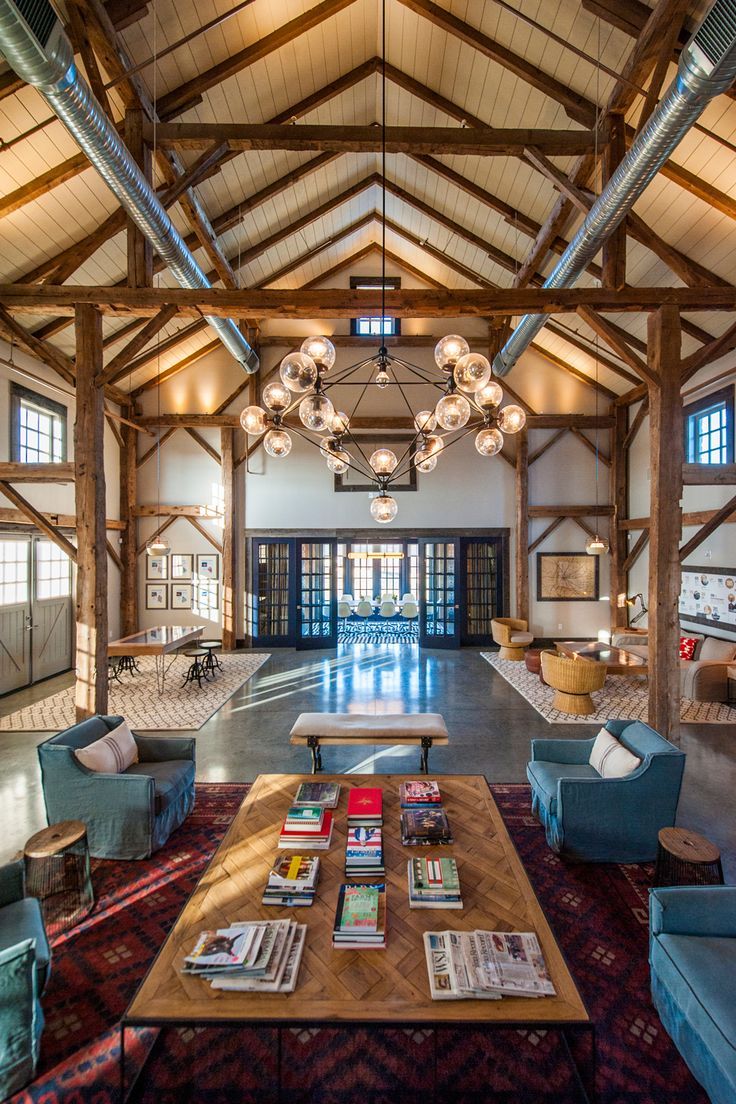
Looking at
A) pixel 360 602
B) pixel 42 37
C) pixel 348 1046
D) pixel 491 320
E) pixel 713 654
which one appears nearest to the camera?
pixel 348 1046

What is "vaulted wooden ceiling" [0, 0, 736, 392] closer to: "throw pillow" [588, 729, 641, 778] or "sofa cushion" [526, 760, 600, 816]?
"throw pillow" [588, 729, 641, 778]

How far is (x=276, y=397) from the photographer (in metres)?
4.24

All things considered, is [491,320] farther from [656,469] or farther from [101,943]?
[101,943]

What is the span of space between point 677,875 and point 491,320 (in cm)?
1078

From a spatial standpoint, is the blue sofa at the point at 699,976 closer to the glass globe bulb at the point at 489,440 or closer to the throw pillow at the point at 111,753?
the glass globe bulb at the point at 489,440

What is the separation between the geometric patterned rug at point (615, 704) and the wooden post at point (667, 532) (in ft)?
1.94

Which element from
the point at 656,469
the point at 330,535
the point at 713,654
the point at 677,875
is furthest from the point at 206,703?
the point at 713,654

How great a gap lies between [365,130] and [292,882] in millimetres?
6514

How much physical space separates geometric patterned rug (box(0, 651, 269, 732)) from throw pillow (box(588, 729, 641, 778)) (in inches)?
185

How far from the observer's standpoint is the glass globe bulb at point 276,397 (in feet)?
13.8

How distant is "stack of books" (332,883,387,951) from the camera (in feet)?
7.00

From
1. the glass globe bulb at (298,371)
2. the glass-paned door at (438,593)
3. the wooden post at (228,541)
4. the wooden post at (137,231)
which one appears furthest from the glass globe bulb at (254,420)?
the glass-paned door at (438,593)

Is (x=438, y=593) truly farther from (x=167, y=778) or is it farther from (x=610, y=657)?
(x=167, y=778)

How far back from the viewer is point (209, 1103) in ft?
6.46
